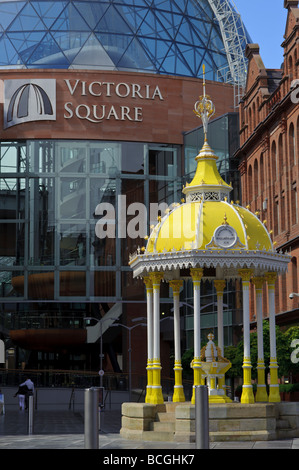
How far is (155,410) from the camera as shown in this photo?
2459 cm

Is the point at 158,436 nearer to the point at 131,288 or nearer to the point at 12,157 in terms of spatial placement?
the point at 131,288

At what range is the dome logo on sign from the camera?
67.7m

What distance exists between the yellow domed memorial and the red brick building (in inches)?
949

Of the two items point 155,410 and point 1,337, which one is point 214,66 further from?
point 155,410

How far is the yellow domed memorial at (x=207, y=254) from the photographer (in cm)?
2464

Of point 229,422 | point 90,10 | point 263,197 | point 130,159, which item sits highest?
point 90,10

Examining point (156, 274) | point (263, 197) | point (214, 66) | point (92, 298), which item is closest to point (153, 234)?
point (156, 274)

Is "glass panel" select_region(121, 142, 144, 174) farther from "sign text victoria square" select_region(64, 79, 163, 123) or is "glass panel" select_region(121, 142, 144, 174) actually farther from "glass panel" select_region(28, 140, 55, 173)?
"glass panel" select_region(28, 140, 55, 173)

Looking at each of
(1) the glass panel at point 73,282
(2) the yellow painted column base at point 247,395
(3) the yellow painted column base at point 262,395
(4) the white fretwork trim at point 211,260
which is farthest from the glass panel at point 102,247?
(2) the yellow painted column base at point 247,395

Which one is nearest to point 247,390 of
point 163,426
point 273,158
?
point 163,426

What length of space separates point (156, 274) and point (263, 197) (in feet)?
116

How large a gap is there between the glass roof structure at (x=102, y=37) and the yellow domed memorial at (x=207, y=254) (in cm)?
4591

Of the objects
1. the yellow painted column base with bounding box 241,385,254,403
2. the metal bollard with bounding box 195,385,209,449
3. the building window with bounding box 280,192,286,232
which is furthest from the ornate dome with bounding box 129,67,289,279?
the building window with bounding box 280,192,286,232
